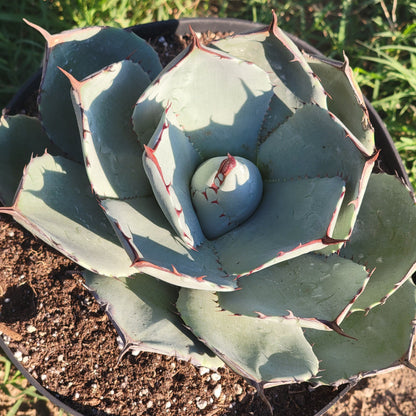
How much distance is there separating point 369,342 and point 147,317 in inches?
20.3

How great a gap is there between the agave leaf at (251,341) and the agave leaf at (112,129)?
0.29 metres

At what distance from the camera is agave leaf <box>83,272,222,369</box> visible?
109cm

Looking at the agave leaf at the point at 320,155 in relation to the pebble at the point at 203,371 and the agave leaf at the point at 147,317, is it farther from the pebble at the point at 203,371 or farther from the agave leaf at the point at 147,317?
the pebble at the point at 203,371

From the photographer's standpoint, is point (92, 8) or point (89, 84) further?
point (92, 8)

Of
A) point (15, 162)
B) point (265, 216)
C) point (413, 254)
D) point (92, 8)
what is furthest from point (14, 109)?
point (413, 254)

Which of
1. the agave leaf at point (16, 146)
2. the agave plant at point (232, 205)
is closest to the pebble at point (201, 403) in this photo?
the agave plant at point (232, 205)

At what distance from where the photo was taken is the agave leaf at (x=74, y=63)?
3.96 feet

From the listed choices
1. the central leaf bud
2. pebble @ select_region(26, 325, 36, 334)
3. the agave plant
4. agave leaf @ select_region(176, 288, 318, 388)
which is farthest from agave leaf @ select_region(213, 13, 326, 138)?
pebble @ select_region(26, 325, 36, 334)

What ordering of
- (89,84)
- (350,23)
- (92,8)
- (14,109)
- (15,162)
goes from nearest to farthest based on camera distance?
1. (89,84)
2. (15,162)
3. (14,109)
4. (92,8)
5. (350,23)

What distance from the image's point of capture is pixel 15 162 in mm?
1278

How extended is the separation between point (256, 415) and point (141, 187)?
27.2 inches

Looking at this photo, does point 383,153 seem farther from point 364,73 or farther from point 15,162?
point 15,162

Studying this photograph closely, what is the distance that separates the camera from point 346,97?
120 cm

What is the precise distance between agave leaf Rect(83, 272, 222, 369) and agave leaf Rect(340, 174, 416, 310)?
1.26 feet
